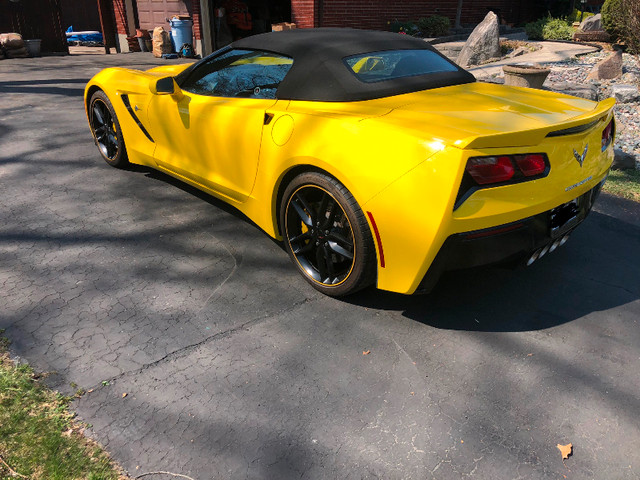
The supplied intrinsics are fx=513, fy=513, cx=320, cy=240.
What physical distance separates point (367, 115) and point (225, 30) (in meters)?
14.5

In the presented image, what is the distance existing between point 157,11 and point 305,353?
634 inches

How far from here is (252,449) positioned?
2.09 metres

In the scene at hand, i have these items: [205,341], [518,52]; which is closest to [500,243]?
[205,341]

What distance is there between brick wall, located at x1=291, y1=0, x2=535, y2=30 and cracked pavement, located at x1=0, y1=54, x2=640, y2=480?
33.4 feet

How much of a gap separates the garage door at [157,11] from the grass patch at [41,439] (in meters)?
15.0


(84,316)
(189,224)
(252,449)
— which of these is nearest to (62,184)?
(189,224)

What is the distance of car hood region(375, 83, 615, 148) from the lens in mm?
2398

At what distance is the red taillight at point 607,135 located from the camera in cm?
304

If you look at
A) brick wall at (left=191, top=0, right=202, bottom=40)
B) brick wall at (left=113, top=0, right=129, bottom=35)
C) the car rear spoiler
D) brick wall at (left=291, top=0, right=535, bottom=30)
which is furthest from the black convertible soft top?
brick wall at (left=113, top=0, right=129, bottom=35)

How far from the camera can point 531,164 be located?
2496 millimetres

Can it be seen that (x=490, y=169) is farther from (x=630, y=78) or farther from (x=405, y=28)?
(x=405, y=28)

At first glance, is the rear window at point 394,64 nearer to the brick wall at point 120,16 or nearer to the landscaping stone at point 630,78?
the landscaping stone at point 630,78

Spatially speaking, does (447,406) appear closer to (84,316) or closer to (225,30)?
(84,316)

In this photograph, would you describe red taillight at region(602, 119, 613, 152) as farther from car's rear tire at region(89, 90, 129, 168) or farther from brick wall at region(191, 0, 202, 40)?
brick wall at region(191, 0, 202, 40)
